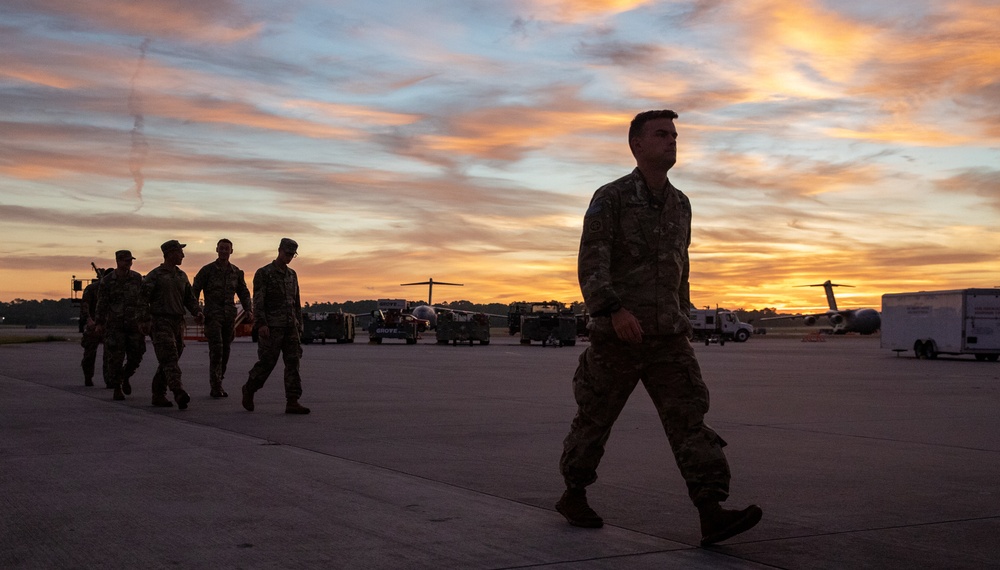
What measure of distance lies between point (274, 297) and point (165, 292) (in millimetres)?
1732

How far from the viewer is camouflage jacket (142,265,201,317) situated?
1248 centimetres

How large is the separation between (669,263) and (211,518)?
269 centimetres

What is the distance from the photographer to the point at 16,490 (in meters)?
6.20

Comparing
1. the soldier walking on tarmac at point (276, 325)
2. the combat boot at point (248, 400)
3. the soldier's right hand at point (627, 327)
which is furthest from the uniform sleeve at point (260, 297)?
the soldier's right hand at point (627, 327)

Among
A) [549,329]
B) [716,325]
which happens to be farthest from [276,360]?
[716,325]

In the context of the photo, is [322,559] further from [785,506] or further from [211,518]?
[785,506]

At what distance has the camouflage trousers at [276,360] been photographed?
11.6 metres

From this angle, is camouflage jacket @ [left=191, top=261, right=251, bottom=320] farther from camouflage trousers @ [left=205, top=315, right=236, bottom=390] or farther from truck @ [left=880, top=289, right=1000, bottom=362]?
truck @ [left=880, top=289, right=1000, bottom=362]

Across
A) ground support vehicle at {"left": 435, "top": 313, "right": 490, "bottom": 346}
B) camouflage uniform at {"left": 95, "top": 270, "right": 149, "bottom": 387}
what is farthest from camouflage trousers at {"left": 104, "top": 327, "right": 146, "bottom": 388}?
ground support vehicle at {"left": 435, "top": 313, "right": 490, "bottom": 346}

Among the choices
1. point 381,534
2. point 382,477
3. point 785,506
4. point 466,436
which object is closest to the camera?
point 381,534

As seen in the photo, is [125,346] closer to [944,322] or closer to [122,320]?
[122,320]

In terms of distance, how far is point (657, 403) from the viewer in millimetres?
5168

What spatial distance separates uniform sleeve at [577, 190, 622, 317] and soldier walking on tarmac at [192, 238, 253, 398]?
9438mm

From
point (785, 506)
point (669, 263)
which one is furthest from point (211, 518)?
point (785, 506)
